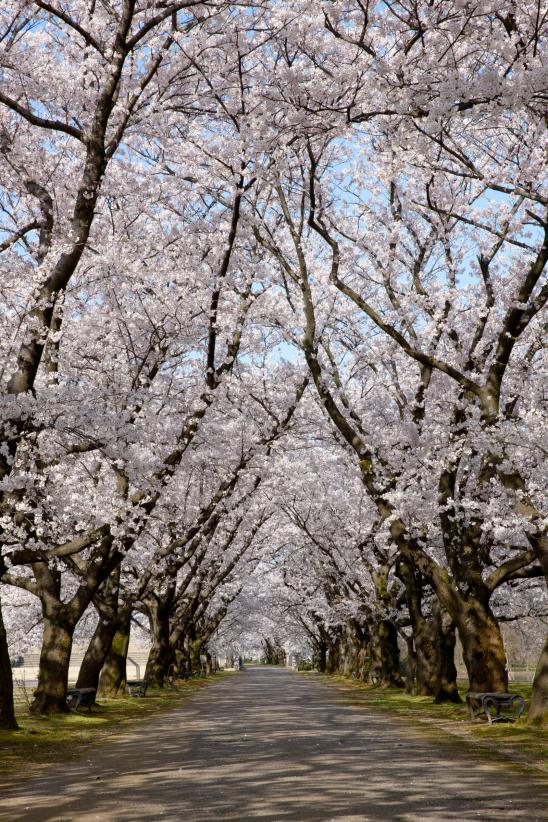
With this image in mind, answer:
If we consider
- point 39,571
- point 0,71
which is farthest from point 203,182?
point 39,571

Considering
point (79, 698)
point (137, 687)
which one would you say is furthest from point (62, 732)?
point (137, 687)

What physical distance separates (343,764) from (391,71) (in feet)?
28.3

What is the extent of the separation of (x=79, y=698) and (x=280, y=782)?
1171 centimetres

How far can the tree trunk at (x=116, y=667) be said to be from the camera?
28172mm

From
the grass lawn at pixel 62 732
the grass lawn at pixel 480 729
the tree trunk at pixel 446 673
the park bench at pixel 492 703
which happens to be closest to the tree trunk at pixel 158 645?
the grass lawn at pixel 62 732

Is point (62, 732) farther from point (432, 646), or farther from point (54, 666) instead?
point (432, 646)

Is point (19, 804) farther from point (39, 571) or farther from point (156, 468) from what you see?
point (39, 571)

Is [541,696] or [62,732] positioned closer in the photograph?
[541,696]

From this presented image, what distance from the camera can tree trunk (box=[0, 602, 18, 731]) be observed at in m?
14.1

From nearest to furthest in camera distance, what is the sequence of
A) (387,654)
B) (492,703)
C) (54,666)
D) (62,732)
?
(62,732) → (492,703) → (54,666) → (387,654)

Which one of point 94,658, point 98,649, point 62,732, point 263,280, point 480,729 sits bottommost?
point 480,729

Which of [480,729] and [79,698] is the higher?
[79,698]

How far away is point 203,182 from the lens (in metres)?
17.3

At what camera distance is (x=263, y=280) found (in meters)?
20.7
